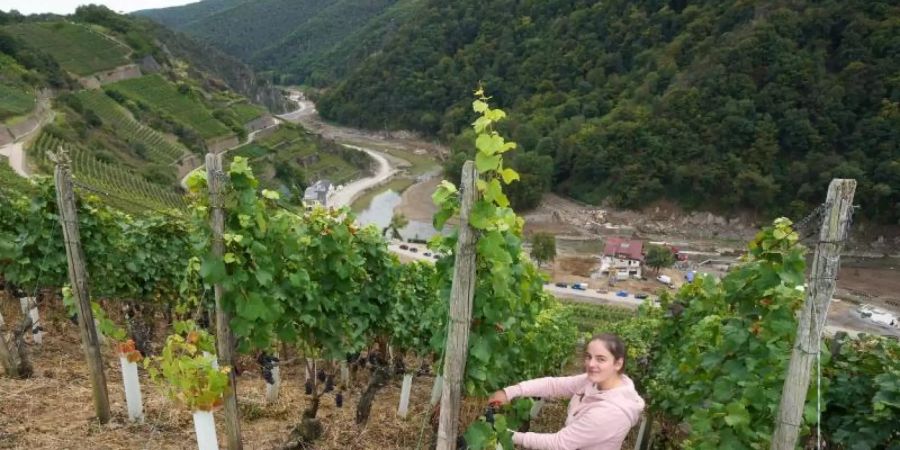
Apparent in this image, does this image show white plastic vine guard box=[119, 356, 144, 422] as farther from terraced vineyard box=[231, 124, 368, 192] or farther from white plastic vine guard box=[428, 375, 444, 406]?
terraced vineyard box=[231, 124, 368, 192]

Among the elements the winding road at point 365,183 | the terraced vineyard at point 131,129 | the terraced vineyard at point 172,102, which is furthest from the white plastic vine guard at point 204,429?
the terraced vineyard at point 172,102

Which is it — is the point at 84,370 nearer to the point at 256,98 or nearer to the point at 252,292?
the point at 252,292

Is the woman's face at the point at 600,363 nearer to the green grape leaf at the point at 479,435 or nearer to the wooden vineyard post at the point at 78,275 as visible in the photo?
the green grape leaf at the point at 479,435

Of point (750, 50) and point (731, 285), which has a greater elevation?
point (750, 50)

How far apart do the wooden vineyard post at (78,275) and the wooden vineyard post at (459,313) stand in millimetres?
2913

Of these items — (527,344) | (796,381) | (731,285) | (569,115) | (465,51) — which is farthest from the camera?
(465,51)


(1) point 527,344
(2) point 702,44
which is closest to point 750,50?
(2) point 702,44

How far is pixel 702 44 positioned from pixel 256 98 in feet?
255

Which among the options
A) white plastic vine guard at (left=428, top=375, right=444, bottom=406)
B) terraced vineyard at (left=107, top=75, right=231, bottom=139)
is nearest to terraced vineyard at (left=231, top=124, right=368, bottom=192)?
terraced vineyard at (left=107, top=75, right=231, bottom=139)

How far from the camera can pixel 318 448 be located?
471cm

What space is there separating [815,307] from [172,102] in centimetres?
6511

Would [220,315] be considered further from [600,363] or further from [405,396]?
[405,396]

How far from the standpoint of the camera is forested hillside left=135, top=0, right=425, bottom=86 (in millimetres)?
138125

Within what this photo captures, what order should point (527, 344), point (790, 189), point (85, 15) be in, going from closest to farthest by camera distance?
point (527, 344) < point (790, 189) < point (85, 15)
